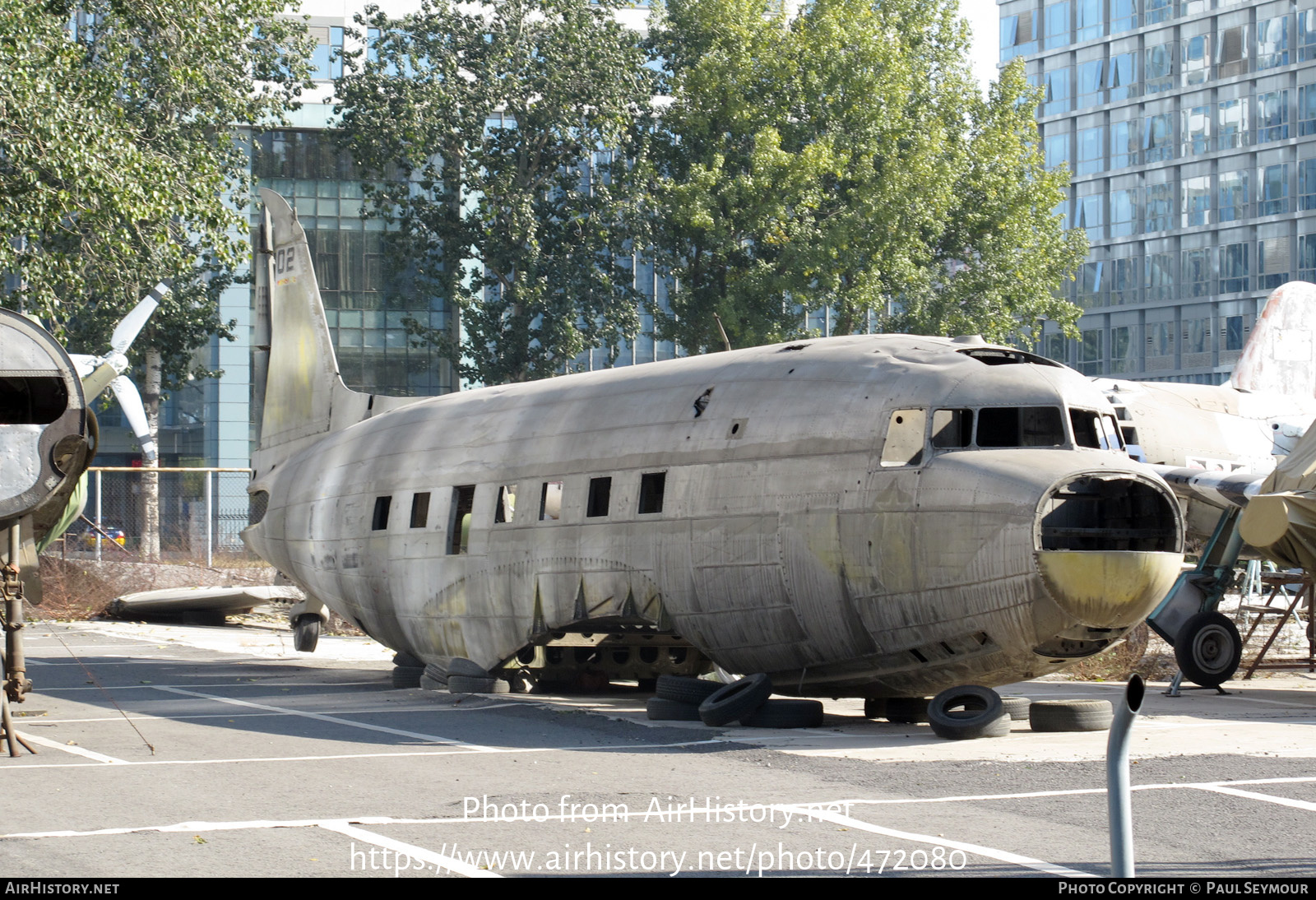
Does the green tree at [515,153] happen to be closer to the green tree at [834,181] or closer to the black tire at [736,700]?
the green tree at [834,181]

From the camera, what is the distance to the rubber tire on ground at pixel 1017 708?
656 inches

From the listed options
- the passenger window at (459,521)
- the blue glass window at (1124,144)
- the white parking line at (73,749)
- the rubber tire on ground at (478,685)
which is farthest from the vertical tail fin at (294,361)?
the blue glass window at (1124,144)

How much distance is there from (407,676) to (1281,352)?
819 inches

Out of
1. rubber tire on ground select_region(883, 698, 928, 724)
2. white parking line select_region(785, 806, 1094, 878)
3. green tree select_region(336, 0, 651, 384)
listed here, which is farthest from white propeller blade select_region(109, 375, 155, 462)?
white parking line select_region(785, 806, 1094, 878)

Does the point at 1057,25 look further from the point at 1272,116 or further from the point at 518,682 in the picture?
Answer: the point at 518,682

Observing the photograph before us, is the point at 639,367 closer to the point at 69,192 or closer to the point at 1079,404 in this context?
the point at 1079,404

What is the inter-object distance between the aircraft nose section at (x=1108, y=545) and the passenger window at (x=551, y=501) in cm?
662

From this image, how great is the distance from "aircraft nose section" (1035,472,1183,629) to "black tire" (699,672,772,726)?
11.8ft

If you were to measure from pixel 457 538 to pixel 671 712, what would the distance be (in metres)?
4.87

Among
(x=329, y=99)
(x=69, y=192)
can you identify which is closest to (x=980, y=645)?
(x=69, y=192)

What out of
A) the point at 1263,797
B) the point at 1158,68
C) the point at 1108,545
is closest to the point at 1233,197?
the point at 1158,68

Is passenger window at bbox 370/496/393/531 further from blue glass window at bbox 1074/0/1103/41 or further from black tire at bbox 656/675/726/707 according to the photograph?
blue glass window at bbox 1074/0/1103/41

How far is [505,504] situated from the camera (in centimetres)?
1959

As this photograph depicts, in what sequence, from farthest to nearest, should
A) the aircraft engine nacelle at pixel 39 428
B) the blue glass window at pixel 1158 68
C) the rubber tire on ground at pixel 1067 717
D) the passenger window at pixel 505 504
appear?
the blue glass window at pixel 1158 68 → the passenger window at pixel 505 504 → the rubber tire on ground at pixel 1067 717 → the aircraft engine nacelle at pixel 39 428
